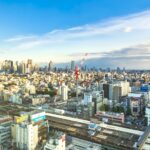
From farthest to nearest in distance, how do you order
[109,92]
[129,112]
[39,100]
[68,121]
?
[109,92], [39,100], [129,112], [68,121]

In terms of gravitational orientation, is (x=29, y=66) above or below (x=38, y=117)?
above

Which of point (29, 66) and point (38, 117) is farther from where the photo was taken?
point (29, 66)

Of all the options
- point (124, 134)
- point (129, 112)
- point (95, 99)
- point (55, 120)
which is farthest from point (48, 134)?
point (129, 112)

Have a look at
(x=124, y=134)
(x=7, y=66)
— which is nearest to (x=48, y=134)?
(x=124, y=134)

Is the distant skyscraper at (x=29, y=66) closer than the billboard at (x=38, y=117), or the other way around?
the billboard at (x=38, y=117)

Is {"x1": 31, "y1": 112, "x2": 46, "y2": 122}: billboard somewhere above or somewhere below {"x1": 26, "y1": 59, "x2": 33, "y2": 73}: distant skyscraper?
below

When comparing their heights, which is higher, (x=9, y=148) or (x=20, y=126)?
(x=20, y=126)

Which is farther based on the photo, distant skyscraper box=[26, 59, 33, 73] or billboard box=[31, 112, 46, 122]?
distant skyscraper box=[26, 59, 33, 73]

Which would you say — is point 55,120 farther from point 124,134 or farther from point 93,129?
point 124,134

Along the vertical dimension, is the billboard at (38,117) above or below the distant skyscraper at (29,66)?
below

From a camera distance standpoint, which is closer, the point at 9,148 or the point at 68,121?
the point at 9,148

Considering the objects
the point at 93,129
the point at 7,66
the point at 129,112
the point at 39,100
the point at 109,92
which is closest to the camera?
the point at 93,129
